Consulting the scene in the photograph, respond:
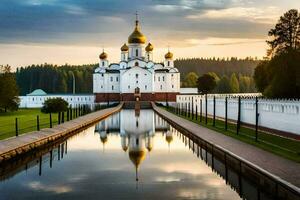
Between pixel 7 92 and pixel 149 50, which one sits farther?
pixel 149 50

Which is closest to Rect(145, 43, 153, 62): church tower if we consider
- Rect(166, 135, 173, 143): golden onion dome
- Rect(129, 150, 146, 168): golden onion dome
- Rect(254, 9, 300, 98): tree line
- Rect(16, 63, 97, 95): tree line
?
Rect(16, 63, 97, 95): tree line

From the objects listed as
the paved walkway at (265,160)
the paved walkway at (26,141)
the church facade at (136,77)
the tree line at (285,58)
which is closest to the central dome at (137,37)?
the church facade at (136,77)

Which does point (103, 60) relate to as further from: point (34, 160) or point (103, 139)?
point (34, 160)

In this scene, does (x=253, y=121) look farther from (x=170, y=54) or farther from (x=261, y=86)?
(x=170, y=54)

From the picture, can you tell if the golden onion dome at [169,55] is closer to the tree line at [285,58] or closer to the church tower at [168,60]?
the church tower at [168,60]

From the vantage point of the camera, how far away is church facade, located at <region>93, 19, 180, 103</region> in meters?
89.9

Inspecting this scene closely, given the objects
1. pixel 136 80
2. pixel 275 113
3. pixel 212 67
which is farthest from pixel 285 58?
pixel 212 67

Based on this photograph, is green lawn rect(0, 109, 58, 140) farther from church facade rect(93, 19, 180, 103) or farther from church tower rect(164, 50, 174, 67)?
church tower rect(164, 50, 174, 67)

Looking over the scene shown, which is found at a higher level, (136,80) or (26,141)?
(136,80)

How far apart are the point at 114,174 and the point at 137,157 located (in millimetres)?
4038

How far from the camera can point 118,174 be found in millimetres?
15656

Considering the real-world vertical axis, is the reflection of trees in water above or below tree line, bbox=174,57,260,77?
below

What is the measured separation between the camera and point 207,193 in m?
12.7

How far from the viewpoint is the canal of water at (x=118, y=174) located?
12.7 m
